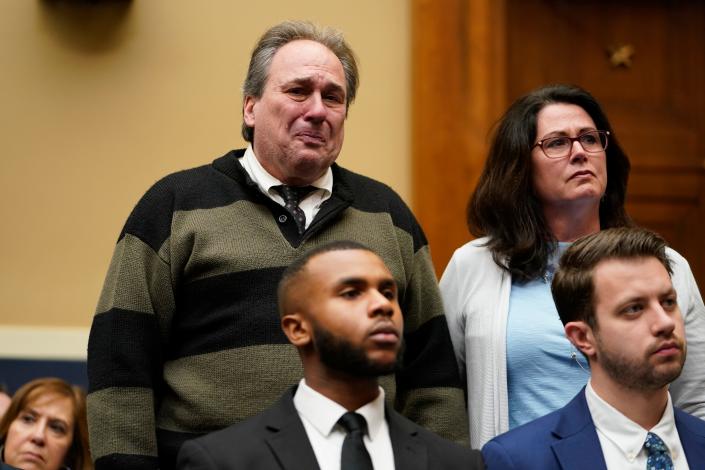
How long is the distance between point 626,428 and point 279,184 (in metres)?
0.95

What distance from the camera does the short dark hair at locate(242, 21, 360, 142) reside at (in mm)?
3160

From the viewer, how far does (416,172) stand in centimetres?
450

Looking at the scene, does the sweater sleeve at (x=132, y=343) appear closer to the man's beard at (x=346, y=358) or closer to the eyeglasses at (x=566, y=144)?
the man's beard at (x=346, y=358)

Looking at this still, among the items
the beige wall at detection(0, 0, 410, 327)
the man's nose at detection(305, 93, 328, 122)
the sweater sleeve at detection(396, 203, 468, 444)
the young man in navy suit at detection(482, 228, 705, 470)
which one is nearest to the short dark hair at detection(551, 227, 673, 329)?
the young man in navy suit at detection(482, 228, 705, 470)

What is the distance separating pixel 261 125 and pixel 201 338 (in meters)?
0.52

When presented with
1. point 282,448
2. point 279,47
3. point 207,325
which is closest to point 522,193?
point 279,47

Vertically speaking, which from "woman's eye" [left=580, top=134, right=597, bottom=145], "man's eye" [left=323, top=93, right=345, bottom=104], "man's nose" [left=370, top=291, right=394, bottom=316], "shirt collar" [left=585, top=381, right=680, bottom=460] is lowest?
"shirt collar" [left=585, top=381, right=680, bottom=460]

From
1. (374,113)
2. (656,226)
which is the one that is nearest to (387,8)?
(374,113)

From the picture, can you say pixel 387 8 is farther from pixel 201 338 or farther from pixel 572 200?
pixel 201 338

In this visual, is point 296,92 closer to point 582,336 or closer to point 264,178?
point 264,178

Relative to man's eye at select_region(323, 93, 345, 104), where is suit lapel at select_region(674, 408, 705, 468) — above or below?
below

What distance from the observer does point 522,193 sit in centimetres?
338

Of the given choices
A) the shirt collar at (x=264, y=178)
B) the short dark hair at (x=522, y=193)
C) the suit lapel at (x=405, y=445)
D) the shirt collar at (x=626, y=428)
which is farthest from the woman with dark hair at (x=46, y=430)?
the shirt collar at (x=626, y=428)

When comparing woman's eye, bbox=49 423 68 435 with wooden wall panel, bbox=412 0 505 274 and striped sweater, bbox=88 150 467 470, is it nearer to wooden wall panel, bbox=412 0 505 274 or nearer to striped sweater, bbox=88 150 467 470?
striped sweater, bbox=88 150 467 470
